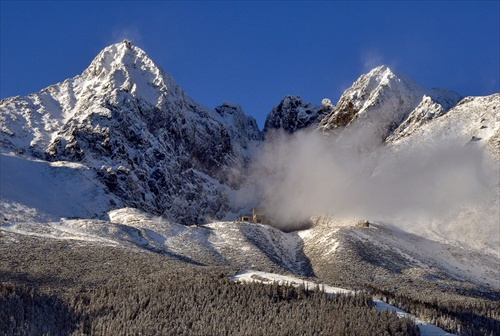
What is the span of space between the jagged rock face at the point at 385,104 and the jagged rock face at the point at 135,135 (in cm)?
3368

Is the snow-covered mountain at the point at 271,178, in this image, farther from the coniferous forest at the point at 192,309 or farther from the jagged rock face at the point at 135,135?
the coniferous forest at the point at 192,309

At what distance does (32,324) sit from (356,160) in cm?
11736

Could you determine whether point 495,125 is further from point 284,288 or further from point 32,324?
point 32,324

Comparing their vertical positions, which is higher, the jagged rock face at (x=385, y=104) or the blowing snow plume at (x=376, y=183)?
the jagged rock face at (x=385, y=104)

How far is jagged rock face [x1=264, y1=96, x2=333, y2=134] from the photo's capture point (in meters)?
186

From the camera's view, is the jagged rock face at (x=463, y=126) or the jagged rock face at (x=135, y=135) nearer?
the jagged rock face at (x=463, y=126)

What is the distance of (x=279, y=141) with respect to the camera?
186 m

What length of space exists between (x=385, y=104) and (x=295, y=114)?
1564 inches

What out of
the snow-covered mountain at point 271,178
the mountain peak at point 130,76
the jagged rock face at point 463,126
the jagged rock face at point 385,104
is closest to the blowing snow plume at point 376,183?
the snow-covered mountain at point 271,178

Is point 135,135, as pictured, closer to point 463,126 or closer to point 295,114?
point 295,114

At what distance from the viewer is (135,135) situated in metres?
138

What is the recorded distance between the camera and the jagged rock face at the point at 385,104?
147750 mm

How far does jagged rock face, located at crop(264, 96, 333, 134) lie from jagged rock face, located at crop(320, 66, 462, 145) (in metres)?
14.1

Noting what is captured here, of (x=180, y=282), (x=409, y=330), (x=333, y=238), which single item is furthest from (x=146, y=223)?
(x=409, y=330)
